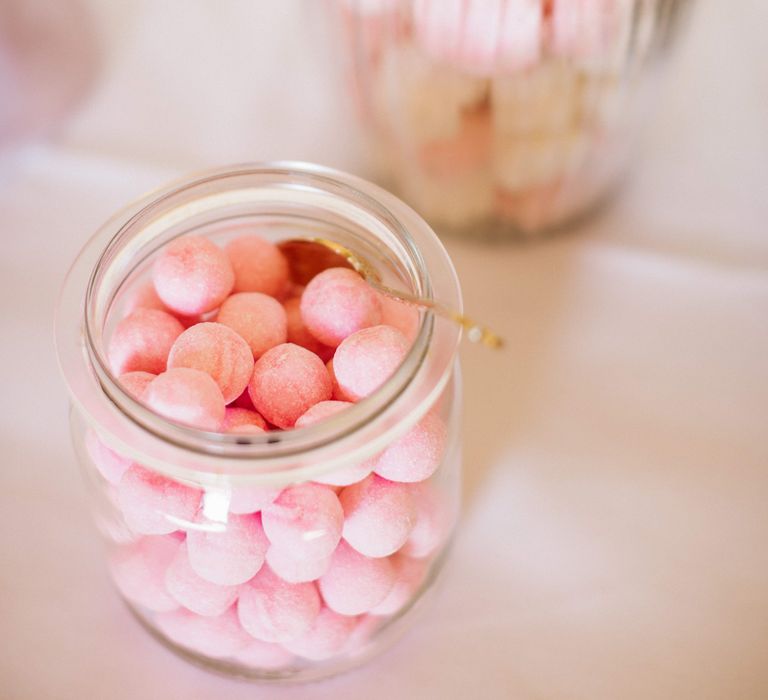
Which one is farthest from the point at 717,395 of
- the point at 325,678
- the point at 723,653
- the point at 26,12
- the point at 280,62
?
the point at 26,12

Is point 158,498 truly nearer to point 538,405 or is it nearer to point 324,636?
point 324,636

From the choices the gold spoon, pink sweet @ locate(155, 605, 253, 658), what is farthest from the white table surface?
the gold spoon

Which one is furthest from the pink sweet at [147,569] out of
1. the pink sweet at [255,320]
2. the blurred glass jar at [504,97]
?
the blurred glass jar at [504,97]

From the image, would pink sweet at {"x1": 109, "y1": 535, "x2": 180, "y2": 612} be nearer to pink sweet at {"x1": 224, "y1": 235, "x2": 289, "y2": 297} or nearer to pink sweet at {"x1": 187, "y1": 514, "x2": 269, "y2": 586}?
pink sweet at {"x1": 187, "y1": 514, "x2": 269, "y2": 586}

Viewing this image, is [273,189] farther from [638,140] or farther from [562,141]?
[638,140]

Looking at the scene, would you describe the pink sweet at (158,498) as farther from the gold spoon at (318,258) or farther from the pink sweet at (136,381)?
the gold spoon at (318,258)
